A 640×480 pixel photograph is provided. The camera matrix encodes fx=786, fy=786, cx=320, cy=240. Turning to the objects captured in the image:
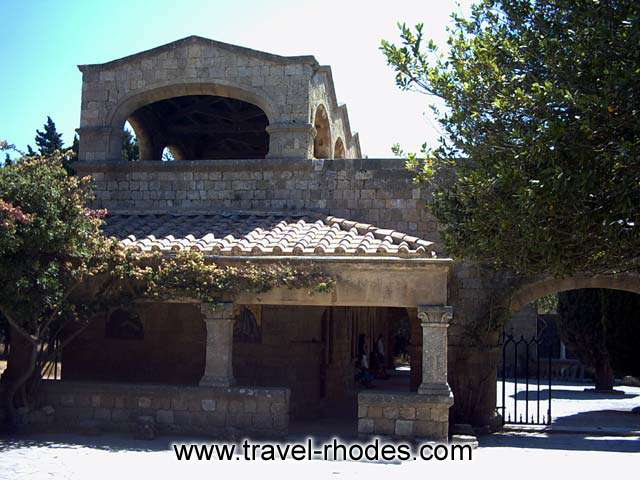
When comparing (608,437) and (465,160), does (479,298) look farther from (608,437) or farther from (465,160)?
(465,160)

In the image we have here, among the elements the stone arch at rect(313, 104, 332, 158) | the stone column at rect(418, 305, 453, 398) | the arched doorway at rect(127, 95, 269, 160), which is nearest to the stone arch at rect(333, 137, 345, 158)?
the stone arch at rect(313, 104, 332, 158)

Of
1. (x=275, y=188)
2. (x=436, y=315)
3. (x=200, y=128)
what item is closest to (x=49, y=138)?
(x=200, y=128)

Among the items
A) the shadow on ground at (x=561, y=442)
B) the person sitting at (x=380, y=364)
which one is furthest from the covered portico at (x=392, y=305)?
the person sitting at (x=380, y=364)

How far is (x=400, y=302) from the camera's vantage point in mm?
12070

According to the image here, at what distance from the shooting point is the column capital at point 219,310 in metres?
12.2

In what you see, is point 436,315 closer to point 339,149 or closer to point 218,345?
point 218,345

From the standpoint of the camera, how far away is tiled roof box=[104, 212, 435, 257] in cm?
1234

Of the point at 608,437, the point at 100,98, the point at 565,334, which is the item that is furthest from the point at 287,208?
the point at 565,334

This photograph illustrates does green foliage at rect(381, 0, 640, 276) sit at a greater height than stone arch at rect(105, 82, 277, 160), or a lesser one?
lesser

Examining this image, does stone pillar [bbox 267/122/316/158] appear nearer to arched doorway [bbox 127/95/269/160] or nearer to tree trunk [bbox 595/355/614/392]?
arched doorway [bbox 127/95/269/160]

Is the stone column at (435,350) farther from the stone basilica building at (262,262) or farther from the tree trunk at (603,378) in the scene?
the tree trunk at (603,378)

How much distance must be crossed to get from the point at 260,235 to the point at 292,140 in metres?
2.69

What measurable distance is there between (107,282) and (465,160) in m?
6.17

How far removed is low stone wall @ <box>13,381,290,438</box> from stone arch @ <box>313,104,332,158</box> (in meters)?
7.24
